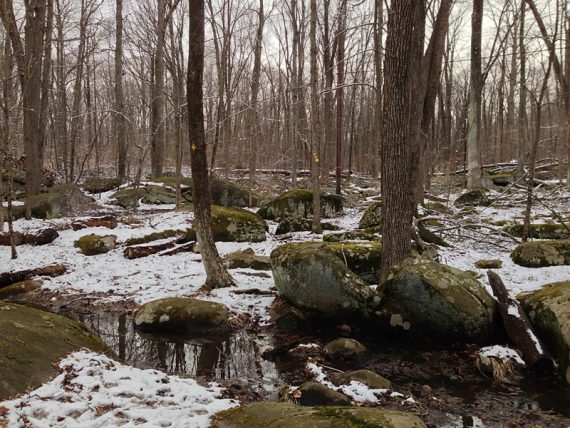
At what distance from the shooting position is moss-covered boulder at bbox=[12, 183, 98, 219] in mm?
13438

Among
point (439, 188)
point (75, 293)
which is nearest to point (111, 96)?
point (439, 188)

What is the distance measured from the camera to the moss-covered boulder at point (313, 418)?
288 cm

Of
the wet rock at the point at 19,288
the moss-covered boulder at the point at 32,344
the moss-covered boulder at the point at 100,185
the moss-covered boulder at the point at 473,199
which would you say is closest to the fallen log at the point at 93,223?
the wet rock at the point at 19,288

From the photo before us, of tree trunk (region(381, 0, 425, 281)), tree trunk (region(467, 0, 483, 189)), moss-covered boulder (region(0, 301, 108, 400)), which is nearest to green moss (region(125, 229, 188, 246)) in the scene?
moss-covered boulder (region(0, 301, 108, 400))

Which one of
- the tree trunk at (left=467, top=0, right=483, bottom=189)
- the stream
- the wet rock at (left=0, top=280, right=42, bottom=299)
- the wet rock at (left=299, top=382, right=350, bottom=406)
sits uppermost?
the tree trunk at (left=467, top=0, right=483, bottom=189)

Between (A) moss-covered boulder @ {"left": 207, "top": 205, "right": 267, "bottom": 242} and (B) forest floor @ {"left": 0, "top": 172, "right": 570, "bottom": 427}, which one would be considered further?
(A) moss-covered boulder @ {"left": 207, "top": 205, "right": 267, "bottom": 242}

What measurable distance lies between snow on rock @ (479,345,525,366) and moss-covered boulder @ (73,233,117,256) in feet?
29.1

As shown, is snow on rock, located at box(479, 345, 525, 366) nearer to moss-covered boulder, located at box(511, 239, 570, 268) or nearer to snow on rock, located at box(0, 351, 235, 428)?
snow on rock, located at box(0, 351, 235, 428)

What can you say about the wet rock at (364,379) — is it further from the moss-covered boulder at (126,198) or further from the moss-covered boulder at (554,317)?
the moss-covered boulder at (126,198)

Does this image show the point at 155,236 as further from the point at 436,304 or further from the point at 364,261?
the point at 436,304

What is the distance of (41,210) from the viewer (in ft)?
44.2

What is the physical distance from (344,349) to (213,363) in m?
1.73

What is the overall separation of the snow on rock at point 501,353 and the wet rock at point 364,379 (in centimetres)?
152

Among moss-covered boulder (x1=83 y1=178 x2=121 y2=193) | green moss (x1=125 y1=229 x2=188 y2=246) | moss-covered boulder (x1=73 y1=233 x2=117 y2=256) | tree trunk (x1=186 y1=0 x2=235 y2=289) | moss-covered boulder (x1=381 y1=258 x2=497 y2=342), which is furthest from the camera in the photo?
moss-covered boulder (x1=83 y1=178 x2=121 y2=193)
